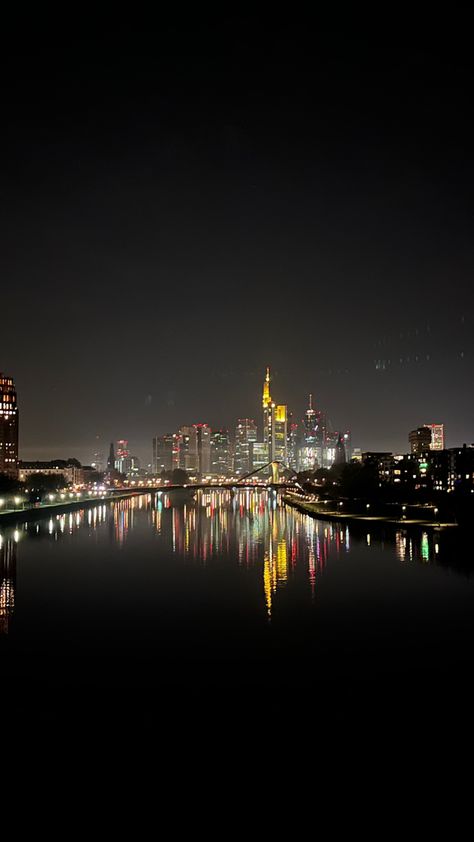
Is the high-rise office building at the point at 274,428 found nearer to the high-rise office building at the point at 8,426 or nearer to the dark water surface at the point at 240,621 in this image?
the high-rise office building at the point at 8,426

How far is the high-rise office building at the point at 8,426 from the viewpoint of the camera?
110m

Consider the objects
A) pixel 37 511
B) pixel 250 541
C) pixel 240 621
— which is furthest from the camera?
pixel 37 511

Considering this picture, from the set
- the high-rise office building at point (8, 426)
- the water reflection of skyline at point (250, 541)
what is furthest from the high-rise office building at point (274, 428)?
the water reflection of skyline at point (250, 541)

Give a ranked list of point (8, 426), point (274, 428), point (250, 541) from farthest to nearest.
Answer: point (274, 428), point (8, 426), point (250, 541)

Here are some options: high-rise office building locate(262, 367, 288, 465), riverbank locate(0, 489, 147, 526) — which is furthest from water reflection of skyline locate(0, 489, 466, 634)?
high-rise office building locate(262, 367, 288, 465)

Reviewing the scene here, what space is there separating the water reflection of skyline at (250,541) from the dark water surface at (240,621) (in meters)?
0.15

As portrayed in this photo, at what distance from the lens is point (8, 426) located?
370 ft

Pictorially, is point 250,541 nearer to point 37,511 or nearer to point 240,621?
point 240,621

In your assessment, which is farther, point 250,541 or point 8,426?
point 8,426

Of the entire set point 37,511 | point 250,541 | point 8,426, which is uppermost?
point 8,426

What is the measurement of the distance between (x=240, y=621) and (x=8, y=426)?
346 feet

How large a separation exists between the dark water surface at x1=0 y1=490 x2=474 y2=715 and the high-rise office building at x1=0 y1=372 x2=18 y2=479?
85750 millimetres

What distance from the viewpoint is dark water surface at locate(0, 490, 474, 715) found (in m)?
10.2

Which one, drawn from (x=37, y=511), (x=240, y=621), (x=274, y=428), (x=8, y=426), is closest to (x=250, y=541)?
(x=240, y=621)
